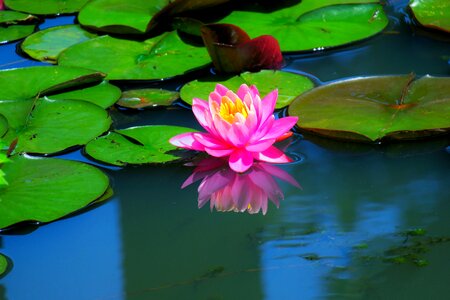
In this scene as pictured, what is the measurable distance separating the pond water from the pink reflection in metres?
0.03

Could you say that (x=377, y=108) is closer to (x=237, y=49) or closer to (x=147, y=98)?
(x=237, y=49)

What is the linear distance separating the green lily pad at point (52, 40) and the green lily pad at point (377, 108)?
42.1 inches

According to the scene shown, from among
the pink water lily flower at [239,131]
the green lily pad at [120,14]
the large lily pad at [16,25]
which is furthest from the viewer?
the large lily pad at [16,25]

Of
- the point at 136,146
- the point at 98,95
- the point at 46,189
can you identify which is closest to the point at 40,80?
the point at 98,95

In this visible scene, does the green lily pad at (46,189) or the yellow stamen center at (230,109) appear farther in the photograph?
the yellow stamen center at (230,109)

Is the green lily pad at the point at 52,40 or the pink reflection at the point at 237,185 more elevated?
the pink reflection at the point at 237,185

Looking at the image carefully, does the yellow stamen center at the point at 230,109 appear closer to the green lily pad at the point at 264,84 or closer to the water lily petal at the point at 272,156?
the water lily petal at the point at 272,156

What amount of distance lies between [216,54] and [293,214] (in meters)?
0.88

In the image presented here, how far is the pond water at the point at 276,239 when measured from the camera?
1.63 m

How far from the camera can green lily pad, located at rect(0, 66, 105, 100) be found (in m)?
2.51

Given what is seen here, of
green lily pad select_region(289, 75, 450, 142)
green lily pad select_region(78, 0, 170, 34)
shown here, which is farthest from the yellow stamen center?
green lily pad select_region(78, 0, 170, 34)

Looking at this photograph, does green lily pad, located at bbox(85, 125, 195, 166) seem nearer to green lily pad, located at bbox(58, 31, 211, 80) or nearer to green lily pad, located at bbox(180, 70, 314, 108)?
green lily pad, located at bbox(180, 70, 314, 108)

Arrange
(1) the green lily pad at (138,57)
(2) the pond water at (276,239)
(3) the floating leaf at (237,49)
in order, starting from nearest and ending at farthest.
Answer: (2) the pond water at (276,239) → (3) the floating leaf at (237,49) → (1) the green lily pad at (138,57)

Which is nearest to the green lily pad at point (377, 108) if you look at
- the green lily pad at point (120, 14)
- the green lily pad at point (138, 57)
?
the green lily pad at point (138, 57)
